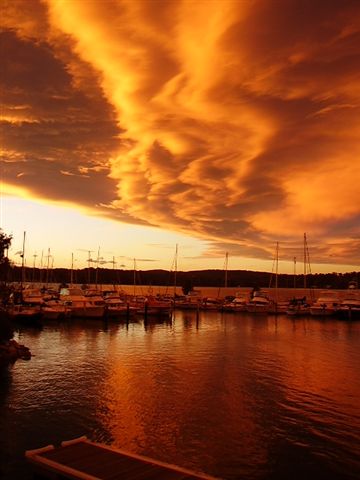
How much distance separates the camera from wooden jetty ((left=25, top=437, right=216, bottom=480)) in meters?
12.8

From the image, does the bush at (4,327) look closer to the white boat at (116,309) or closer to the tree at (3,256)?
the tree at (3,256)

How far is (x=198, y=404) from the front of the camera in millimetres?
25156

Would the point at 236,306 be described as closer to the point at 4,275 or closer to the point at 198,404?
the point at 4,275

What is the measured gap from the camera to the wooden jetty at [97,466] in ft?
41.9

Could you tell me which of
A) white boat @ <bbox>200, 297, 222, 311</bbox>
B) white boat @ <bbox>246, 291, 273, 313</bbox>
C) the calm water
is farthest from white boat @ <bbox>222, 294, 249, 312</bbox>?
the calm water

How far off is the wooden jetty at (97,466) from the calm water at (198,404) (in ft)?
7.00

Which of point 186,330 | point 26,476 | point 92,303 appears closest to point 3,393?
point 26,476

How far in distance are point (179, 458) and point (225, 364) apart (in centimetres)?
2094

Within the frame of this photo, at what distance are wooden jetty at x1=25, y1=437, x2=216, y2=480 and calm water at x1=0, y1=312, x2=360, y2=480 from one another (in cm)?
213

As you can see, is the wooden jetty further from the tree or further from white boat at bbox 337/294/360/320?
white boat at bbox 337/294/360/320

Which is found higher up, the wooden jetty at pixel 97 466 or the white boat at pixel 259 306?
the white boat at pixel 259 306

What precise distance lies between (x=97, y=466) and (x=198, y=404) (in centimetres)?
1243

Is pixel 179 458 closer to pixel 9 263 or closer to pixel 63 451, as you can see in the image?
pixel 63 451

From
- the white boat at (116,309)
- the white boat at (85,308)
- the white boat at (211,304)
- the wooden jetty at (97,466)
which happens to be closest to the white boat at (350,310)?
the white boat at (211,304)
